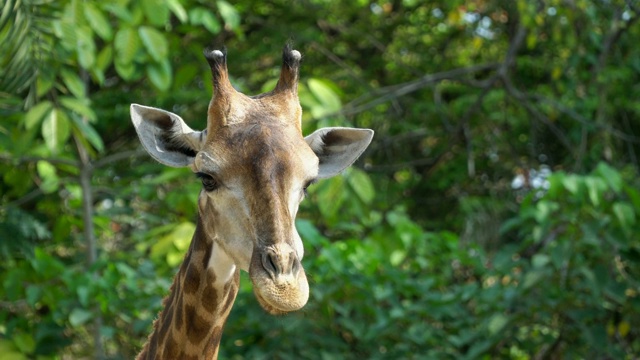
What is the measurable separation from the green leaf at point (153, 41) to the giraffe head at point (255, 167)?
8.42ft

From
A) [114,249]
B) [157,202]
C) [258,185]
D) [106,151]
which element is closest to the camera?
[258,185]

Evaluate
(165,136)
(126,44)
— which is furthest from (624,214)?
(165,136)

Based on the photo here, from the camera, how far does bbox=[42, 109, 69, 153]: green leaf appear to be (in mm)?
5629

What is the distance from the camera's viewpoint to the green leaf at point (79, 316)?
602 centimetres

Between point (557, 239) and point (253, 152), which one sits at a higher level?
point (253, 152)

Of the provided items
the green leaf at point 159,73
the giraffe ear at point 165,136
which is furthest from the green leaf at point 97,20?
the giraffe ear at point 165,136

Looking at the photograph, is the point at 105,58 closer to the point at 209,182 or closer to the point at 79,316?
the point at 79,316

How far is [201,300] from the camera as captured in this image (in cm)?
336

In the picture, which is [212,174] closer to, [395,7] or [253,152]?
[253,152]

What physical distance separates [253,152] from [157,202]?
14.0 ft

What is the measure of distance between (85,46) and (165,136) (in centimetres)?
238

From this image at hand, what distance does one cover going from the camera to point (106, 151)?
8938mm

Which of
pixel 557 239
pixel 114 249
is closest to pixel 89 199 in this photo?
pixel 114 249

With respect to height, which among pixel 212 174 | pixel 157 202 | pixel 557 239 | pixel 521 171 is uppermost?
pixel 212 174
